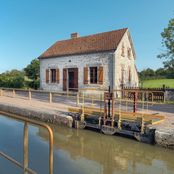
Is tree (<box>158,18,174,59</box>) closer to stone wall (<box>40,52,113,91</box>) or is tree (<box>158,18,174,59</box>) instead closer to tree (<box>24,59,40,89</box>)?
stone wall (<box>40,52,113,91</box>)

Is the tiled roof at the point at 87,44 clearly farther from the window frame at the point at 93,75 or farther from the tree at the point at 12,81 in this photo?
the tree at the point at 12,81

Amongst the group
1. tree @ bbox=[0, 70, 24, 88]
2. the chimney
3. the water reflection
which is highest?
the chimney

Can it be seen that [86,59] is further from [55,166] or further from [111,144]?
[55,166]

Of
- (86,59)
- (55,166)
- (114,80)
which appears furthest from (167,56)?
(55,166)

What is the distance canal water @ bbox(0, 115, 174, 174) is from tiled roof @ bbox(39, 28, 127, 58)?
10432 millimetres

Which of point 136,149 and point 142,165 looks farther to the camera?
point 136,149

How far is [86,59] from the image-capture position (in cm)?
1911

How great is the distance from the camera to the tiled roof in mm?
18422

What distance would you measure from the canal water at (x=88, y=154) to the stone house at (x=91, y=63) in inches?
343

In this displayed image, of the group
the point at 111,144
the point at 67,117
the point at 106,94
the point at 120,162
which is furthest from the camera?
the point at 67,117

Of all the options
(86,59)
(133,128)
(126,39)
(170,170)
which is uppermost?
(126,39)

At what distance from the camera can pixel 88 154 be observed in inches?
279

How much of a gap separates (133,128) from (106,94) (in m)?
1.82

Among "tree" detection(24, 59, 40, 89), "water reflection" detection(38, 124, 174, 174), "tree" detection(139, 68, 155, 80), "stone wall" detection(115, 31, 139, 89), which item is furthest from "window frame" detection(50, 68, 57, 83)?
"tree" detection(139, 68, 155, 80)
